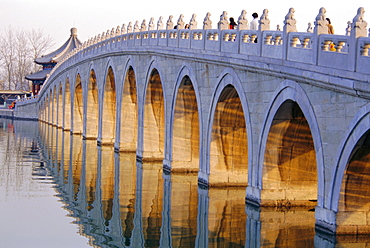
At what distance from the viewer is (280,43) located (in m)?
17.0

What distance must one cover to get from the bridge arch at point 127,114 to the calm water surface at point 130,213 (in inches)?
197

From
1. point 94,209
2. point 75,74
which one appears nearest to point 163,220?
point 94,209

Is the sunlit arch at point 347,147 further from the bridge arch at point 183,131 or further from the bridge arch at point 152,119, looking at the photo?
the bridge arch at point 152,119

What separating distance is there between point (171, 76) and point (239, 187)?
562 centimetres

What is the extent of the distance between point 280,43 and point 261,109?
1.76 metres

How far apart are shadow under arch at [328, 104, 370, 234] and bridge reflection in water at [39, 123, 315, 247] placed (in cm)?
86

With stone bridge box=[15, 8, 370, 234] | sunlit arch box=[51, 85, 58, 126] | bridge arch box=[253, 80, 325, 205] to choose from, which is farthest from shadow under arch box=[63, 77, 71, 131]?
bridge arch box=[253, 80, 325, 205]

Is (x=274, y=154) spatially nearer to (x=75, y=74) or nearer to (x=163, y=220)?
(x=163, y=220)

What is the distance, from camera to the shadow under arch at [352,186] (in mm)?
13430

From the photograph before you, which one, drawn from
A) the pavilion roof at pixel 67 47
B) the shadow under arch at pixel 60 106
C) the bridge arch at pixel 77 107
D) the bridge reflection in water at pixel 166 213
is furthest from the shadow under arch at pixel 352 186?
the pavilion roof at pixel 67 47

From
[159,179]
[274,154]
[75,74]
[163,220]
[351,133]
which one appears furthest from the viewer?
[75,74]

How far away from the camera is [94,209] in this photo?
17734mm

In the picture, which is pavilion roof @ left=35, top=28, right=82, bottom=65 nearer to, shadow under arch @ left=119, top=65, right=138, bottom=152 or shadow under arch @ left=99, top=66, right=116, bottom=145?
shadow under arch @ left=99, top=66, right=116, bottom=145

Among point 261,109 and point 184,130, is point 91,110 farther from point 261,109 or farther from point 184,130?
point 261,109
